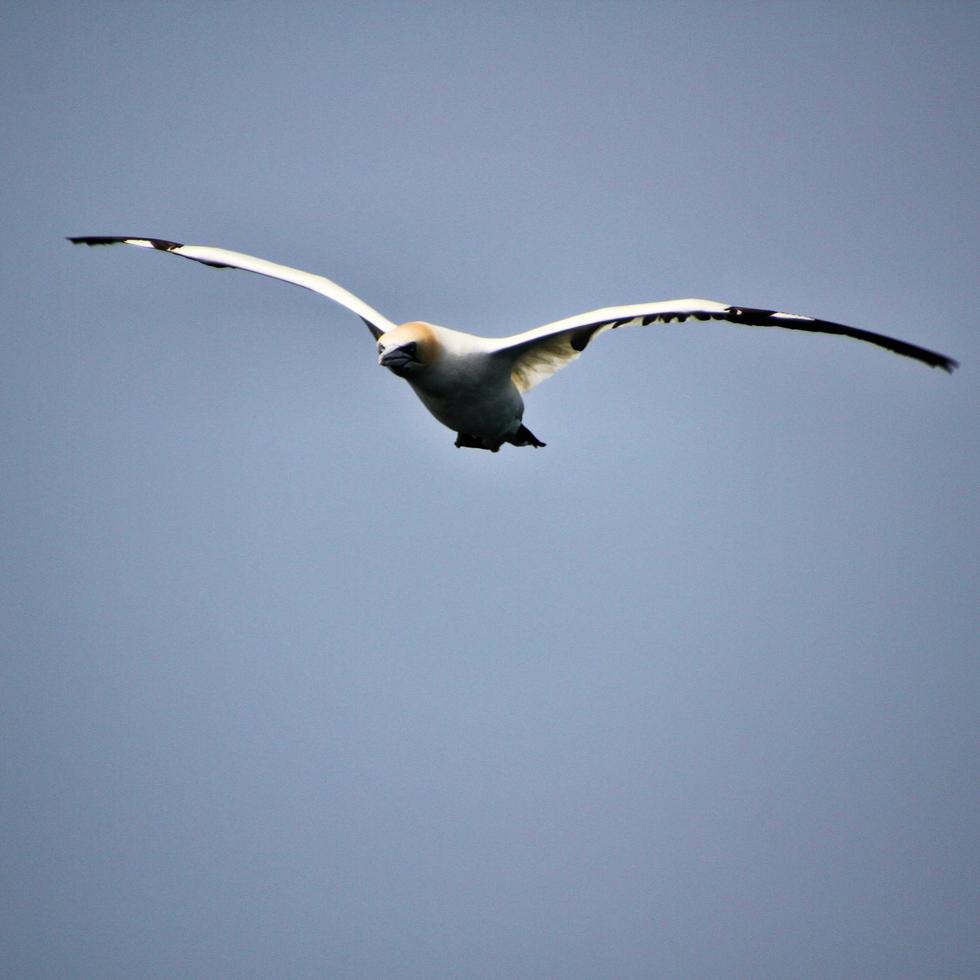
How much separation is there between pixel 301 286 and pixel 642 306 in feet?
16.1

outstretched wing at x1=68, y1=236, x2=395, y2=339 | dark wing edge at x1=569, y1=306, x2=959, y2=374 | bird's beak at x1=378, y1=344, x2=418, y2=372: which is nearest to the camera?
dark wing edge at x1=569, y1=306, x2=959, y2=374

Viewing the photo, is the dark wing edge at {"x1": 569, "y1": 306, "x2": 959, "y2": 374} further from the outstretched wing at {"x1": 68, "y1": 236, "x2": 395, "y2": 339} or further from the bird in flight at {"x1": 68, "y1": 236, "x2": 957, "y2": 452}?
the outstretched wing at {"x1": 68, "y1": 236, "x2": 395, "y2": 339}

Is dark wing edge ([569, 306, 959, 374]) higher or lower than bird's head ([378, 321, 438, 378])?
higher

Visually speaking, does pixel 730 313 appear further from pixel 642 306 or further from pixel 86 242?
pixel 86 242

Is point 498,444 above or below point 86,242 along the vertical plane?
below

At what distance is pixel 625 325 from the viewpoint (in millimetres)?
17438

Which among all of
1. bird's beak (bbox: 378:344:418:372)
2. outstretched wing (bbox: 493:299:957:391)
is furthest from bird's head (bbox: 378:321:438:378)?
outstretched wing (bbox: 493:299:957:391)

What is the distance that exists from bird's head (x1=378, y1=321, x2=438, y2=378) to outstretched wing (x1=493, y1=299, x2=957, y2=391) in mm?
985

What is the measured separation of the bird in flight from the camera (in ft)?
54.3

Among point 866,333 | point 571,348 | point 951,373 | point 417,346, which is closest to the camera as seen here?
point 951,373

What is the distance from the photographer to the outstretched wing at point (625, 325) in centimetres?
1593

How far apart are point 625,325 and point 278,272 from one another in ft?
16.7

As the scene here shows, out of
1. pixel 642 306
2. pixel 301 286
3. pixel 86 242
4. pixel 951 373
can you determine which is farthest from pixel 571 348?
pixel 86 242

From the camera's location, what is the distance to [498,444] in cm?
1975
